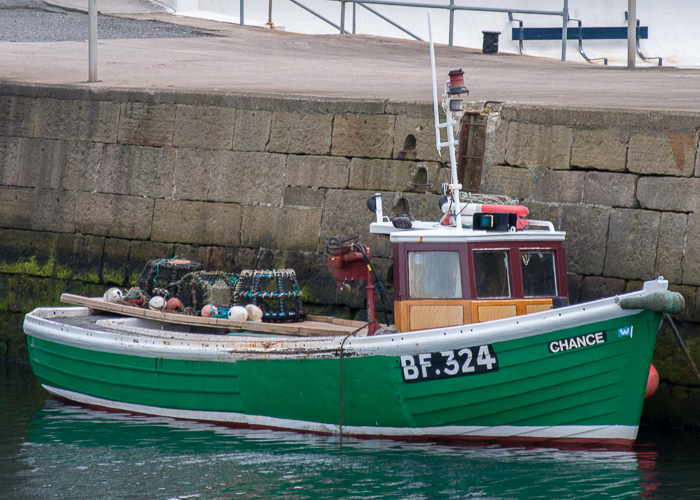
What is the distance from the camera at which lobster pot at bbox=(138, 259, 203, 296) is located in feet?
30.0

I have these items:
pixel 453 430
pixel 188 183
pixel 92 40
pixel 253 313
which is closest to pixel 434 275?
pixel 453 430

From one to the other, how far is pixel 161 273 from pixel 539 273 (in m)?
3.42

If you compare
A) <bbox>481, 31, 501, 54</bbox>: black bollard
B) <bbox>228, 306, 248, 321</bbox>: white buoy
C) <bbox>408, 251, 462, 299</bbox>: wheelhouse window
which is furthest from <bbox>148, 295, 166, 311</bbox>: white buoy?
<bbox>481, 31, 501, 54</bbox>: black bollard

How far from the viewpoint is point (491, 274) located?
7336mm

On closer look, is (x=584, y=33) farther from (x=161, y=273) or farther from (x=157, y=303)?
(x=157, y=303)

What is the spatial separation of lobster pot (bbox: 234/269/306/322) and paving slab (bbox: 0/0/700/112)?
210 cm

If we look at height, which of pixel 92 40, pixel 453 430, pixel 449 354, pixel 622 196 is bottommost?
pixel 453 430

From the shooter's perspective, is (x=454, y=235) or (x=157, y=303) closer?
(x=454, y=235)

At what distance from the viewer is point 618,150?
827 cm

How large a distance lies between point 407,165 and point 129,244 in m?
3.04

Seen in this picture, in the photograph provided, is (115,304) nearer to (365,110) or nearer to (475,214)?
(365,110)

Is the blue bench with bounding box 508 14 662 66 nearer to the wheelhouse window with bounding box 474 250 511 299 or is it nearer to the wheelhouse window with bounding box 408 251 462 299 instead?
the wheelhouse window with bounding box 474 250 511 299

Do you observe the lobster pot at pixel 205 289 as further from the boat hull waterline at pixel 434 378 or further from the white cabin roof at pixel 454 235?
the white cabin roof at pixel 454 235

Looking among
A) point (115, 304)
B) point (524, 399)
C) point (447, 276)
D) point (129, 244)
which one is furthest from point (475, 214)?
point (129, 244)
